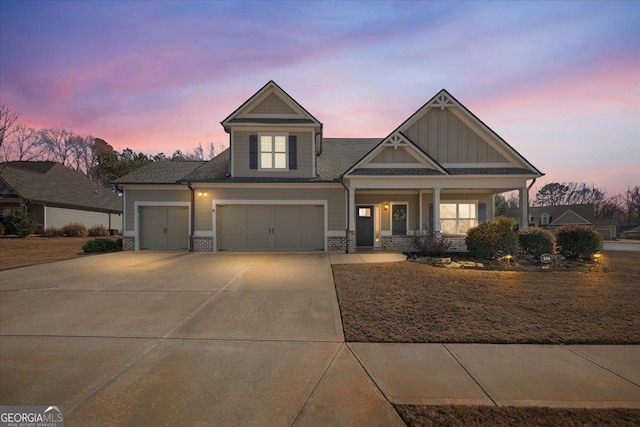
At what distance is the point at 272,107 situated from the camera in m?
15.0

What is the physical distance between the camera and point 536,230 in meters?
11.8

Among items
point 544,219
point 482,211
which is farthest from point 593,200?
point 482,211

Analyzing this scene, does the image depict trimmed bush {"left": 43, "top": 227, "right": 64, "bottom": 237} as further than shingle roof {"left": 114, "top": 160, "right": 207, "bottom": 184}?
Yes

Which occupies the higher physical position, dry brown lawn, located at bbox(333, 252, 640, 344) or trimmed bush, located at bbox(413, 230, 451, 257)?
trimmed bush, located at bbox(413, 230, 451, 257)

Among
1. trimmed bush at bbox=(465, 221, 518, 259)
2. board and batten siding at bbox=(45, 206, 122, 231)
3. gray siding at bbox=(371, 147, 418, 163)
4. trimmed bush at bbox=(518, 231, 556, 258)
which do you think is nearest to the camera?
Result: trimmed bush at bbox=(465, 221, 518, 259)

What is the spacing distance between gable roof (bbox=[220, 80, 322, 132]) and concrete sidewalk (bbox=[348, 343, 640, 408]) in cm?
1227

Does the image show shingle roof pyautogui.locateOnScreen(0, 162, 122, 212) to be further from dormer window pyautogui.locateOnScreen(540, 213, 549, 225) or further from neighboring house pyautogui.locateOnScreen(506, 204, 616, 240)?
dormer window pyautogui.locateOnScreen(540, 213, 549, 225)

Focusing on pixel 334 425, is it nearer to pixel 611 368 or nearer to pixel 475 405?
pixel 475 405

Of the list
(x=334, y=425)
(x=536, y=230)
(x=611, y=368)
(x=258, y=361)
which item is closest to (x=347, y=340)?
(x=258, y=361)

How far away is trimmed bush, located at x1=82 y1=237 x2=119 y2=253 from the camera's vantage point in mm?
14498

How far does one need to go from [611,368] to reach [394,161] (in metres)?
11.0

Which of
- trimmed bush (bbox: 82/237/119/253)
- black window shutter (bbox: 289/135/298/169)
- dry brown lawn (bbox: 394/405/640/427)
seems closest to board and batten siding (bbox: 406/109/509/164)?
black window shutter (bbox: 289/135/298/169)

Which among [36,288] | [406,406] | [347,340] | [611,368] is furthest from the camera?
[36,288]

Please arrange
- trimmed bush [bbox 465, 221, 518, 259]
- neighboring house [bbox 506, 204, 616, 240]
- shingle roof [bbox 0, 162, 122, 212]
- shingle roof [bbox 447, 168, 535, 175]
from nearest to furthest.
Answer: trimmed bush [bbox 465, 221, 518, 259]
shingle roof [bbox 447, 168, 535, 175]
shingle roof [bbox 0, 162, 122, 212]
neighboring house [bbox 506, 204, 616, 240]
